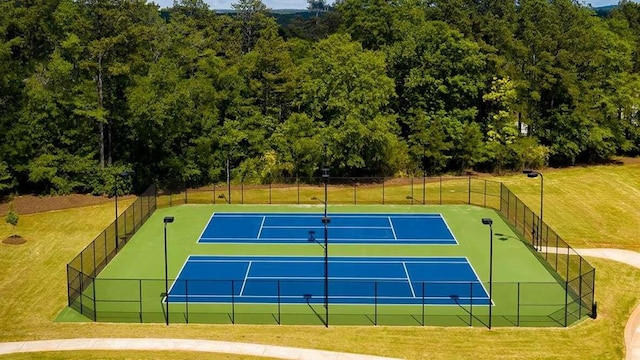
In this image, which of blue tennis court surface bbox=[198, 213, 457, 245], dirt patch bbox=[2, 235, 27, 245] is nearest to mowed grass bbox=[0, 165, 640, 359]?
dirt patch bbox=[2, 235, 27, 245]

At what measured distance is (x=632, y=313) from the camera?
30203 millimetres

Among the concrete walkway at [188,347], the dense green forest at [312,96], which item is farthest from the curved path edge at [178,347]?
the dense green forest at [312,96]

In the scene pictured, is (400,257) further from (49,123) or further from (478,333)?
(49,123)

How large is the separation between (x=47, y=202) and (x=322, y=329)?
2879 cm

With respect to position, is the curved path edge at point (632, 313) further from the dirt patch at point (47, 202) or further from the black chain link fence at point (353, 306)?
the dirt patch at point (47, 202)

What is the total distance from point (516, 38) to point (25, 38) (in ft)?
137

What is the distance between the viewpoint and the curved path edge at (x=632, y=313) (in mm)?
26703

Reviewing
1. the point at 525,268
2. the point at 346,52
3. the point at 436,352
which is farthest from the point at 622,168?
the point at 436,352

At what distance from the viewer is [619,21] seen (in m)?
71.9

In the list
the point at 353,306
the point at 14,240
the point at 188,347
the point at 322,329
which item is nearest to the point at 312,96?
the point at 14,240

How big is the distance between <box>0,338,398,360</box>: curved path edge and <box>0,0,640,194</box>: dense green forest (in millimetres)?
25981

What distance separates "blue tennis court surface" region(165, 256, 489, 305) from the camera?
31.3 metres

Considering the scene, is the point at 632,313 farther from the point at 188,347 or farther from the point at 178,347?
the point at 178,347

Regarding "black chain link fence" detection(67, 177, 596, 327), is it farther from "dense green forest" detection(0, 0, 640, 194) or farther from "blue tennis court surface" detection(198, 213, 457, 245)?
"dense green forest" detection(0, 0, 640, 194)
